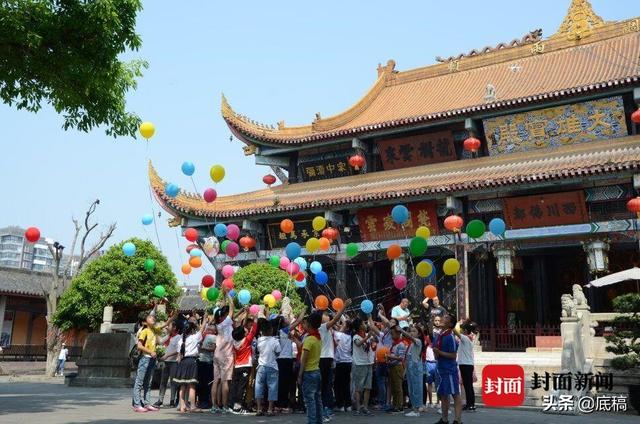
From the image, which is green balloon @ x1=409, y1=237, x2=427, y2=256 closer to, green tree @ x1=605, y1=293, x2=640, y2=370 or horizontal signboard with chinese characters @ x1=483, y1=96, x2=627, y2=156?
green tree @ x1=605, y1=293, x2=640, y2=370

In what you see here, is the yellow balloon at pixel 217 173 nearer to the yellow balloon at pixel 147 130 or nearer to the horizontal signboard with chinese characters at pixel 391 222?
the yellow balloon at pixel 147 130

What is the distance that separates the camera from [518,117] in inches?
698

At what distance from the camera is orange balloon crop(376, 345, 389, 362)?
31.2ft

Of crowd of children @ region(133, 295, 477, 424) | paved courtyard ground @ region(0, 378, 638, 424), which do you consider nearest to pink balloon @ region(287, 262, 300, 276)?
crowd of children @ region(133, 295, 477, 424)

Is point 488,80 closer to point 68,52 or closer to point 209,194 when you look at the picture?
point 209,194

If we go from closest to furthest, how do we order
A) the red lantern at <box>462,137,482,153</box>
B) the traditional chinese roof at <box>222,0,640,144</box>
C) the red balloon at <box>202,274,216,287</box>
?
the red balloon at <box>202,274,216,287</box> → the red lantern at <box>462,137,482,153</box> → the traditional chinese roof at <box>222,0,640,144</box>

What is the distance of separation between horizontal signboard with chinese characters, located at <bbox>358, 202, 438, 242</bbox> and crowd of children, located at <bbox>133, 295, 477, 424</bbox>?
806 centimetres

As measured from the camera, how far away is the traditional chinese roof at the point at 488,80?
60.2ft

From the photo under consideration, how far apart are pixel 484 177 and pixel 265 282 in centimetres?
695

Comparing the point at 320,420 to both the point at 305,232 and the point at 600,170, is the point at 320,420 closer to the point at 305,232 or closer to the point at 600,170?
the point at 600,170

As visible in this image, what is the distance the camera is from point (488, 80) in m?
21.2

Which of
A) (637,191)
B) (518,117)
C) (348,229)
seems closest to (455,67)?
(518,117)

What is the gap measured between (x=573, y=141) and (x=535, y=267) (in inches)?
154

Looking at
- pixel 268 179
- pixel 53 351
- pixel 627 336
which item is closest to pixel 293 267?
pixel 627 336
